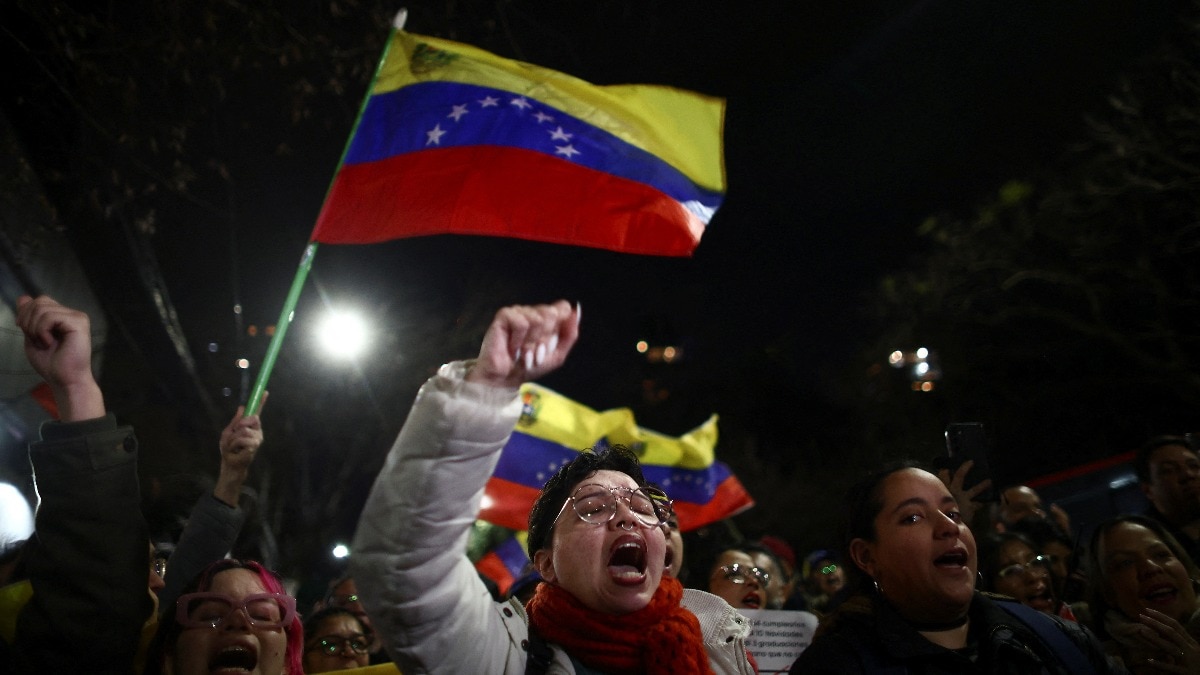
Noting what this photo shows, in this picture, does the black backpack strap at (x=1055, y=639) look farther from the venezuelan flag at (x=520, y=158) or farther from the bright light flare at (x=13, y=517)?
the bright light flare at (x=13, y=517)

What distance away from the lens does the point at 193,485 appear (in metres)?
4.21

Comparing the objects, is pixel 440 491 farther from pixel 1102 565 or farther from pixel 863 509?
pixel 1102 565

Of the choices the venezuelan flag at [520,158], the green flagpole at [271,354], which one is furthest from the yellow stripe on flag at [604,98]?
the green flagpole at [271,354]

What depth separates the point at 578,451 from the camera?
27.8 feet

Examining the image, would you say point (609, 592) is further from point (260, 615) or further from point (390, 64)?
point (390, 64)

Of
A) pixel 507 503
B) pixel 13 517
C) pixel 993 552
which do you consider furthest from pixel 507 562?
pixel 993 552

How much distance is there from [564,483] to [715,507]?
6.50m

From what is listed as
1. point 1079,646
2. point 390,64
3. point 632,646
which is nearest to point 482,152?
point 390,64

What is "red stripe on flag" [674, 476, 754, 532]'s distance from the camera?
29.0 feet

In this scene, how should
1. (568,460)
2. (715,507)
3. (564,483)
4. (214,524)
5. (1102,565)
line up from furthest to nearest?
(715,507) → (568,460) → (1102,565) → (214,524) → (564,483)

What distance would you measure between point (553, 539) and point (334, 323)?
1134cm

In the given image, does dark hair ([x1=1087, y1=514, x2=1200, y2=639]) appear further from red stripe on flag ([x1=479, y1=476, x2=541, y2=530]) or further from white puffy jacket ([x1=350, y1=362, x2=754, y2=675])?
red stripe on flag ([x1=479, y1=476, x2=541, y2=530])

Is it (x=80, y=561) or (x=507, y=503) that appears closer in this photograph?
(x=80, y=561)

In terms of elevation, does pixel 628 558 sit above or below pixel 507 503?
→ below
